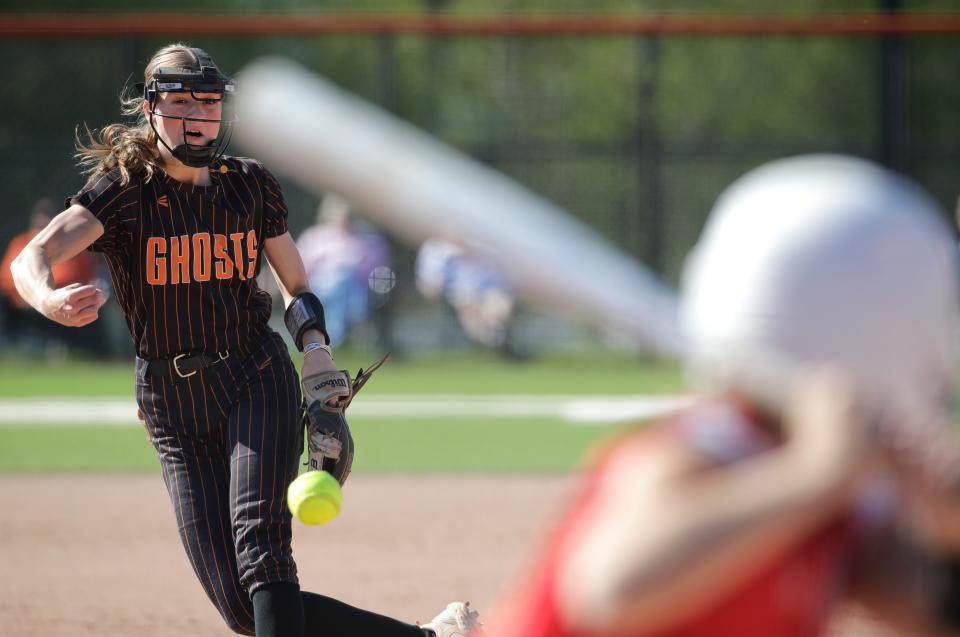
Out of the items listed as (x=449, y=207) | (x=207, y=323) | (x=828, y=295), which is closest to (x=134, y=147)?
(x=207, y=323)

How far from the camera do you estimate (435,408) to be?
11531mm

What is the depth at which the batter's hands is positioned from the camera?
3281 millimetres

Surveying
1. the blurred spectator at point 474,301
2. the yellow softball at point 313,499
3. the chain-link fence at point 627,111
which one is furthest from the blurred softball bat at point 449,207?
the chain-link fence at point 627,111

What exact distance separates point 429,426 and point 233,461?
282 inches

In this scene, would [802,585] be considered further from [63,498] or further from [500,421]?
[500,421]

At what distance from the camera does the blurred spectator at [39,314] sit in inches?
585

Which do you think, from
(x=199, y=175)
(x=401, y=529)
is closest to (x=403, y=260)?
(x=401, y=529)

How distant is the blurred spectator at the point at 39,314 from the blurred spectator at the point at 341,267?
253 cm

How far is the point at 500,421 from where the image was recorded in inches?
Result: 424

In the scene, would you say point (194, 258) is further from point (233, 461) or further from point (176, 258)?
point (233, 461)

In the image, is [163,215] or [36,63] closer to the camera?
[163,215]

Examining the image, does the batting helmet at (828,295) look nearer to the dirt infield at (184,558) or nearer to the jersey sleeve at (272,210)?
the jersey sleeve at (272,210)

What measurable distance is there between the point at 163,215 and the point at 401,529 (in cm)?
376

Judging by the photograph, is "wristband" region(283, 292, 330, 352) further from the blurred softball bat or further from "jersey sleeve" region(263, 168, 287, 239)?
the blurred softball bat
